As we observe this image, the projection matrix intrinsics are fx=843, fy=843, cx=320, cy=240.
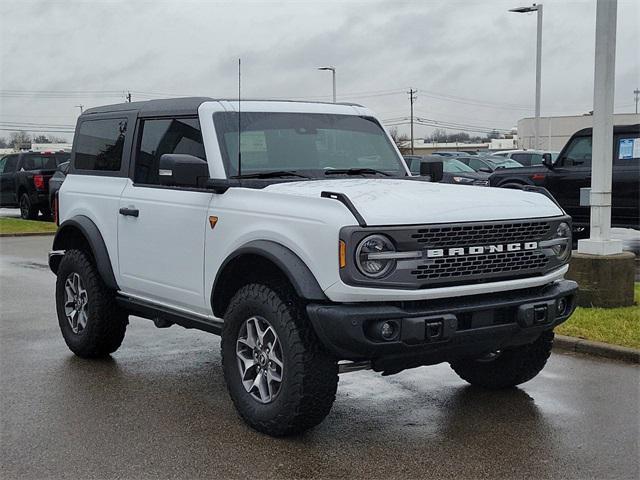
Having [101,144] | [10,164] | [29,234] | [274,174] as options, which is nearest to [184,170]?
[274,174]

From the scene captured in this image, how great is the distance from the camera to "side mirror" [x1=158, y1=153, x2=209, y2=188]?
17.9 feet

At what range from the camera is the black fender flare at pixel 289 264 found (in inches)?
183

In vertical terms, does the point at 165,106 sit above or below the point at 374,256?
above

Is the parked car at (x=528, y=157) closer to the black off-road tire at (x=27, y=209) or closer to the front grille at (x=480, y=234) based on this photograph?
the black off-road tire at (x=27, y=209)

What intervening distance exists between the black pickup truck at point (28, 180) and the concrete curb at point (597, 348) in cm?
1877

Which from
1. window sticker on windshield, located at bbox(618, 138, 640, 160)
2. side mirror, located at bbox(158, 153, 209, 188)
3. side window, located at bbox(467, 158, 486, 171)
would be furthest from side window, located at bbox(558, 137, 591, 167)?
side window, located at bbox(467, 158, 486, 171)

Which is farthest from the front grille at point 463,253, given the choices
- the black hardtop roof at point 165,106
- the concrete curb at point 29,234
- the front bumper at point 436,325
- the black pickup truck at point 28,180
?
the black pickup truck at point 28,180

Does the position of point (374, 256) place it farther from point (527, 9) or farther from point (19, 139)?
point (19, 139)

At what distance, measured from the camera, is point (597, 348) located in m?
7.10

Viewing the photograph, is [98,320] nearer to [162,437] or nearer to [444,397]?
[162,437]

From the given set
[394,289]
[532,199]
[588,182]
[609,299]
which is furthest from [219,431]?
[588,182]

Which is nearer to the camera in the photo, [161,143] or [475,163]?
[161,143]

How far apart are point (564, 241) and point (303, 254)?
1.80 meters

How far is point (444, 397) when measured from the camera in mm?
5973
